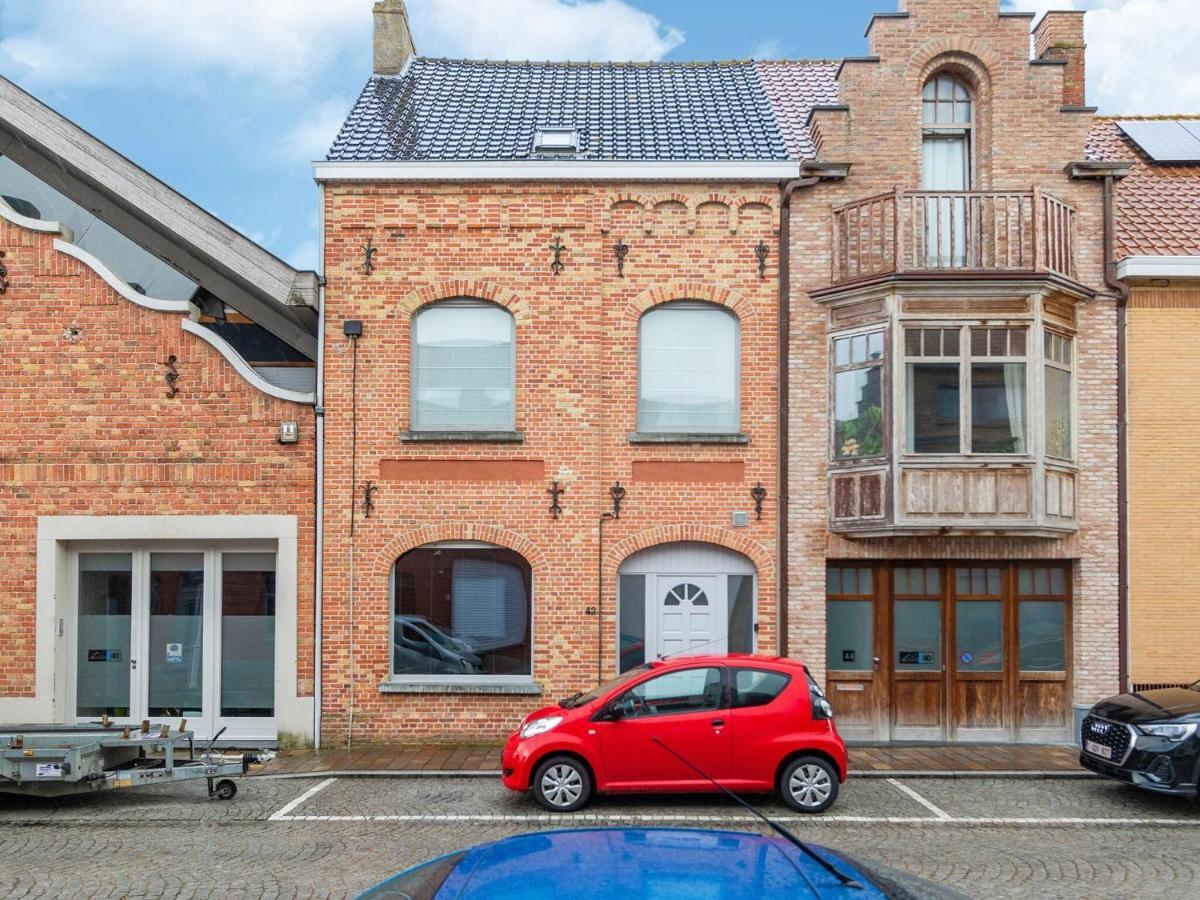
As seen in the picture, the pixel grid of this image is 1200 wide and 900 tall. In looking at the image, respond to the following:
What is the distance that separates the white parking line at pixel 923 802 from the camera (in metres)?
10.3

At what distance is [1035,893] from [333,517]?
360 inches

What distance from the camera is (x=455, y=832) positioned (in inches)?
374

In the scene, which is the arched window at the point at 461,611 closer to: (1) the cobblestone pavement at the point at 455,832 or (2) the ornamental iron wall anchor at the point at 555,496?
(2) the ornamental iron wall anchor at the point at 555,496

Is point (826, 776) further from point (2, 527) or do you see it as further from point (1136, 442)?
point (2, 527)

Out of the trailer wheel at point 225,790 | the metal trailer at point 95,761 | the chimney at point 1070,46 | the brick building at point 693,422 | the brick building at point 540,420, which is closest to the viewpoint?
the metal trailer at point 95,761

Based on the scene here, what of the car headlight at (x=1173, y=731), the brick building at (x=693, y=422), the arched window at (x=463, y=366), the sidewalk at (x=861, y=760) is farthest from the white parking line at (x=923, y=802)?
the arched window at (x=463, y=366)

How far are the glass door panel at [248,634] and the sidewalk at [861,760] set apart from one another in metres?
1.01

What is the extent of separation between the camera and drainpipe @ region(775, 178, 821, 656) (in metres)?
13.9

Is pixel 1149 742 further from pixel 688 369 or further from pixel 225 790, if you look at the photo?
pixel 225 790

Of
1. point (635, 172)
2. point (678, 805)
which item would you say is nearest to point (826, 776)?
point (678, 805)

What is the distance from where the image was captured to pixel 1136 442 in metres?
14.1

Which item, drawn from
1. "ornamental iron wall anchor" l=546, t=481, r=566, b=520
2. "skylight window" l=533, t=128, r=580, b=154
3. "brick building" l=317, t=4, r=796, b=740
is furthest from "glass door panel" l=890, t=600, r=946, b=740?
"skylight window" l=533, t=128, r=580, b=154

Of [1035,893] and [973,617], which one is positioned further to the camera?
[973,617]

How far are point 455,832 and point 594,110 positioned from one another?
431 inches
